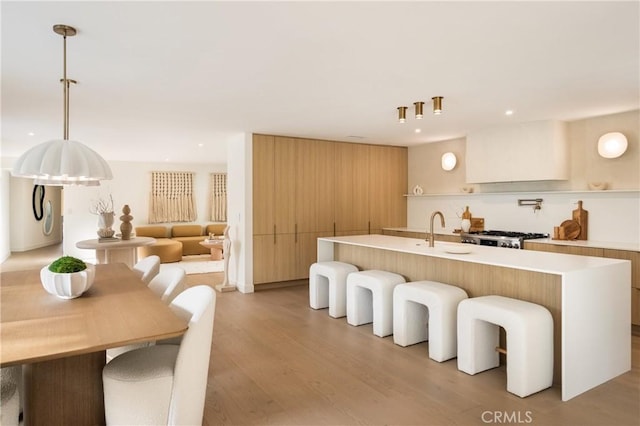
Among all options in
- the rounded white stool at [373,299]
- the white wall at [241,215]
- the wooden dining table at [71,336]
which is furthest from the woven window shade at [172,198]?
the wooden dining table at [71,336]

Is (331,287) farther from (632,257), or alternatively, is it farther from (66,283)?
(632,257)

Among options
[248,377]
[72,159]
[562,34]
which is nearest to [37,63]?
[72,159]

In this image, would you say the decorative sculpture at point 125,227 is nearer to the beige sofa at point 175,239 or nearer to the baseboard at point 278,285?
the baseboard at point 278,285

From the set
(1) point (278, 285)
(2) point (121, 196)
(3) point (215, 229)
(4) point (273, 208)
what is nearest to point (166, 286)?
(4) point (273, 208)

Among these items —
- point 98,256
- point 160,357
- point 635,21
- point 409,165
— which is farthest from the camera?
point 409,165

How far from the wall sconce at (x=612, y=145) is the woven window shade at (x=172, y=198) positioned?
8.66m

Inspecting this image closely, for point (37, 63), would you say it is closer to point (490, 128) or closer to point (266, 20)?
point (266, 20)

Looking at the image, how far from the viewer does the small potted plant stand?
2244mm

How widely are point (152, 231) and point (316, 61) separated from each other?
25.5 feet

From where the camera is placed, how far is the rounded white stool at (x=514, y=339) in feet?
Result: 8.52

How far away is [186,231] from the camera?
979cm

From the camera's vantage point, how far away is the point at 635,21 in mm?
2244

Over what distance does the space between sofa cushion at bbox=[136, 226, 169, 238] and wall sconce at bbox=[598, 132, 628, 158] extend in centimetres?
860

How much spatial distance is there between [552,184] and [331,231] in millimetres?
3158
